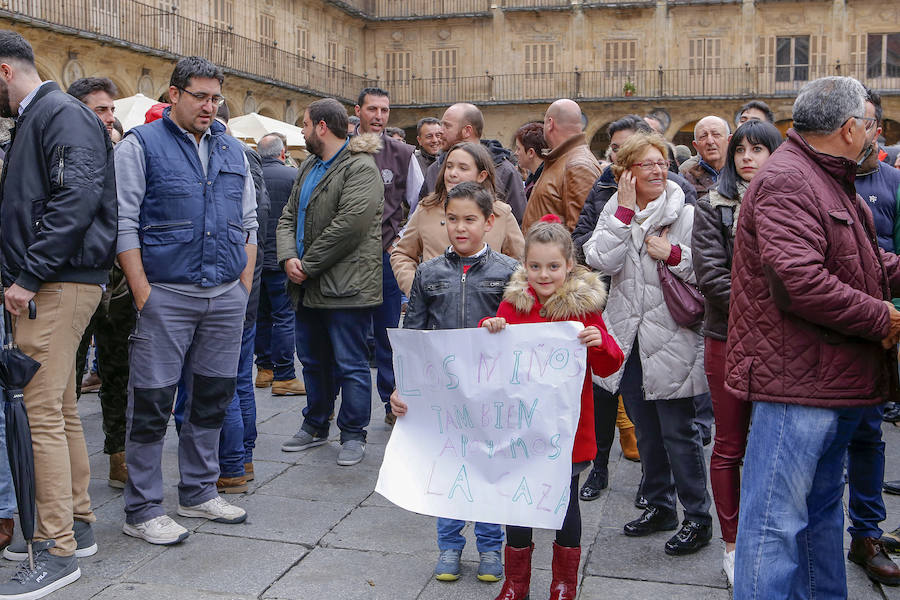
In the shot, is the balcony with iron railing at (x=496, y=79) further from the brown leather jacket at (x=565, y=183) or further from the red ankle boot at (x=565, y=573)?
the red ankle boot at (x=565, y=573)

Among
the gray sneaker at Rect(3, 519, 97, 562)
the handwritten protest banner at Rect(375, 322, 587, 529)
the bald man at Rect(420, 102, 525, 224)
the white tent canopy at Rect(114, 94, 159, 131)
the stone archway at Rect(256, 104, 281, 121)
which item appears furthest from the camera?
the stone archway at Rect(256, 104, 281, 121)

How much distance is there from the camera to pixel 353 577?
3584 millimetres

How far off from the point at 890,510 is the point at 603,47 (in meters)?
28.1

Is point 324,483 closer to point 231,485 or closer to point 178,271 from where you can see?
point 231,485

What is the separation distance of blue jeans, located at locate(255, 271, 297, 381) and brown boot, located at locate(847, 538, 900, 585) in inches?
175

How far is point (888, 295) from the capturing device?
300 cm

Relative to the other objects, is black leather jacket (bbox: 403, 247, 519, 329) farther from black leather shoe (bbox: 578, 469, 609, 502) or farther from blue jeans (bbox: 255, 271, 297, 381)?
blue jeans (bbox: 255, 271, 297, 381)

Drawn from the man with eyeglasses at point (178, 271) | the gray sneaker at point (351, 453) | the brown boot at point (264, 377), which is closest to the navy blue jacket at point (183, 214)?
the man with eyeglasses at point (178, 271)

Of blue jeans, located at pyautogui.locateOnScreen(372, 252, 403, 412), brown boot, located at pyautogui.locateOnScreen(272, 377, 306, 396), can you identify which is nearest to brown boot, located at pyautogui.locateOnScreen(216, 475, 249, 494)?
blue jeans, located at pyautogui.locateOnScreen(372, 252, 403, 412)

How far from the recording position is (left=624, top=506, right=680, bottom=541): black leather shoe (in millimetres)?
4023

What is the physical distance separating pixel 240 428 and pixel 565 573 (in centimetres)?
212

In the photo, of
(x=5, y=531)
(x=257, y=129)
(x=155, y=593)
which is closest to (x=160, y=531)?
(x=155, y=593)

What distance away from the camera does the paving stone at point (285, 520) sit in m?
4.04

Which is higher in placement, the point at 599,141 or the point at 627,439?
the point at 599,141
